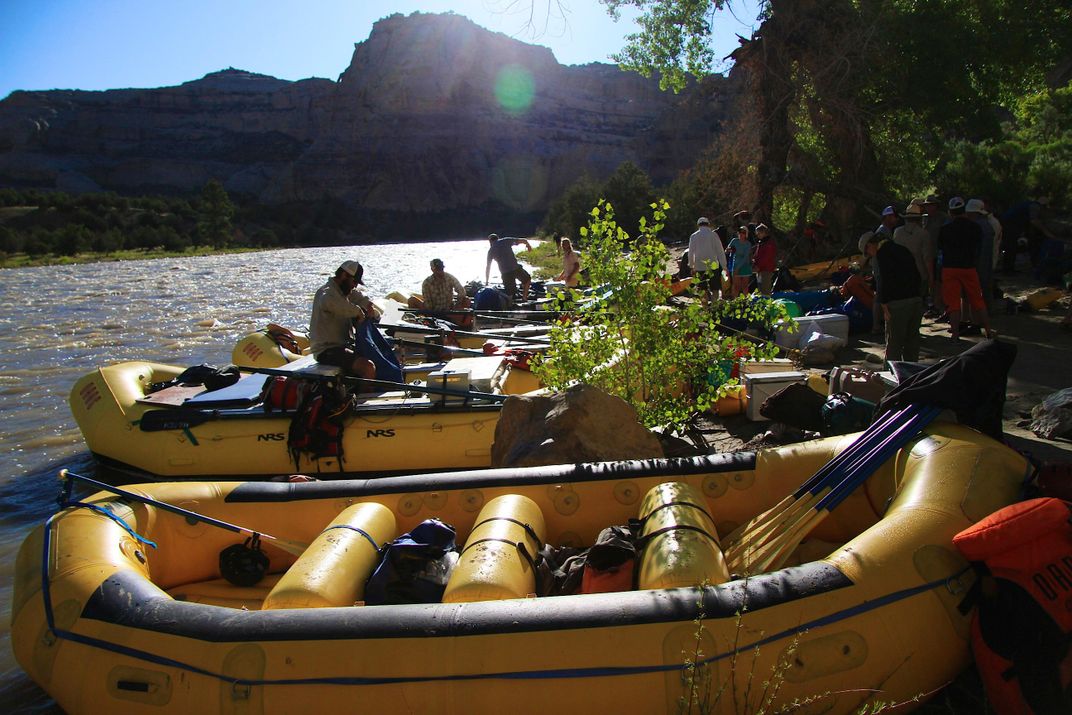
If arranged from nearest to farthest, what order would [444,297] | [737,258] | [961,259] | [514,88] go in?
[961,259], [737,258], [444,297], [514,88]

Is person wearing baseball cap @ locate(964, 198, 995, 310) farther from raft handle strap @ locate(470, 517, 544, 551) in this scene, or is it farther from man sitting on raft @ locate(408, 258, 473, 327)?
raft handle strap @ locate(470, 517, 544, 551)

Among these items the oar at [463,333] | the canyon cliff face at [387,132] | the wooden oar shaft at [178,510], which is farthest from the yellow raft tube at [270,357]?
the canyon cliff face at [387,132]

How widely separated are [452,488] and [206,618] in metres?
1.61

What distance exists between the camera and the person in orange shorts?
7711 mm

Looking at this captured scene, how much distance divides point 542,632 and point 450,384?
4.07 metres

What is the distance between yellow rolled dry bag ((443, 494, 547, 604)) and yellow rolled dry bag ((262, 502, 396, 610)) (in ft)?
1.72

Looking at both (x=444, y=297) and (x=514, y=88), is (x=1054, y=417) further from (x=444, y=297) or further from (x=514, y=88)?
(x=514, y=88)

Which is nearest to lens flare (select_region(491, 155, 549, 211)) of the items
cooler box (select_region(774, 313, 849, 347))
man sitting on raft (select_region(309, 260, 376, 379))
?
cooler box (select_region(774, 313, 849, 347))

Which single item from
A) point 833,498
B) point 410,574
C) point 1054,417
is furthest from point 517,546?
point 1054,417

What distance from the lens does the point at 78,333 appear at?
17531 millimetres

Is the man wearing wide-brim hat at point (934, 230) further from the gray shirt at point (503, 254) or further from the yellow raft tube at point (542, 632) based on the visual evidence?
the gray shirt at point (503, 254)

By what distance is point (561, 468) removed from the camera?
443 cm

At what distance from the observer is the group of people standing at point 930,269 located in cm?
680

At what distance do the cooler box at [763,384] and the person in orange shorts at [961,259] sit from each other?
113 inches
